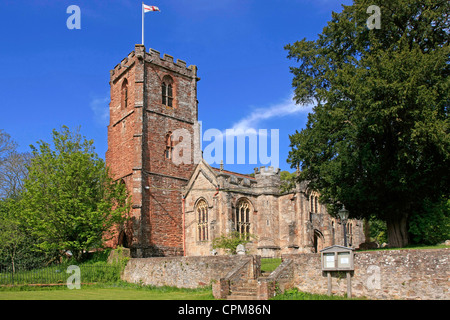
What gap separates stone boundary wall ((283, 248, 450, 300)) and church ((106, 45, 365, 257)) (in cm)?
1463

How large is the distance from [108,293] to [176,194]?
16087 millimetres

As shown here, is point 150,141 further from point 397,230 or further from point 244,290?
point 397,230

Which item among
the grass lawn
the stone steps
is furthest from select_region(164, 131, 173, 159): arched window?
the stone steps

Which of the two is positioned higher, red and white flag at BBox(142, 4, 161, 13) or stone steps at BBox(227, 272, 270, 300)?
red and white flag at BBox(142, 4, 161, 13)

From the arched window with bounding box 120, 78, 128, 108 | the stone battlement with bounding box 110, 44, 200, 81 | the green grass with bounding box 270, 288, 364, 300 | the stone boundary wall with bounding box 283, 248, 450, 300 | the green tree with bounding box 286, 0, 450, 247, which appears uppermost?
the stone battlement with bounding box 110, 44, 200, 81

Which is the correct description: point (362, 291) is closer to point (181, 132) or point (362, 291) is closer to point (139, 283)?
point (139, 283)

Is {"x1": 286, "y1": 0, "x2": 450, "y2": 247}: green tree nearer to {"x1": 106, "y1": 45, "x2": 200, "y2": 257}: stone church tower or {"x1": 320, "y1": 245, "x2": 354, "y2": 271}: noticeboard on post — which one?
{"x1": 320, "y1": 245, "x2": 354, "y2": 271}: noticeboard on post

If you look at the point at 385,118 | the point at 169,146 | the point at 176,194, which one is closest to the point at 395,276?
the point at 385,118

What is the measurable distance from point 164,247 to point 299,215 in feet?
36.0

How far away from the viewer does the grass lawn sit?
655 inches

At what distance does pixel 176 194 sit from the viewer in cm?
3475

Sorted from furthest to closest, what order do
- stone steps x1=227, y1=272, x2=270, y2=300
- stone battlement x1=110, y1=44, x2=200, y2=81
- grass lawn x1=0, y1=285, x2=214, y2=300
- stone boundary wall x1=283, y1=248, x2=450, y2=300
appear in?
stone battlement x1=110, y1=44, x2=200, y2=81
grass lawn x1=0, y1=285, x2=214, y2=300
stone steps x1=227, y1=272, x2=270, y2=300
stone boundary wall x1=283, y1=248, x2=450, y2=300

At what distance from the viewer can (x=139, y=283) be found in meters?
23.0
